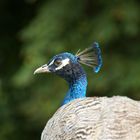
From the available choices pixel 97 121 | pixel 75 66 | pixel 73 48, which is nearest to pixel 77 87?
pixel 75 66

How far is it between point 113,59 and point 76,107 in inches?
146

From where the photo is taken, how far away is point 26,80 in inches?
282

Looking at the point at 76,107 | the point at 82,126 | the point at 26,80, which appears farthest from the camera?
the point at 26,80

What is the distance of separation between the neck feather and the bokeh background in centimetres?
200

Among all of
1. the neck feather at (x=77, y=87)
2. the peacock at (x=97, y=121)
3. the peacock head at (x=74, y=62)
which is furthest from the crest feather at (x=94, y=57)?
the peacock at (x=97, y=121)

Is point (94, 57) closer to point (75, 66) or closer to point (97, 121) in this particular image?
point (75, 66)

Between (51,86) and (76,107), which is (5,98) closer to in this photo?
(51,86)

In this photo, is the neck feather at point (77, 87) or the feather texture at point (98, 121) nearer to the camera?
the feather texture at point (98, 121)

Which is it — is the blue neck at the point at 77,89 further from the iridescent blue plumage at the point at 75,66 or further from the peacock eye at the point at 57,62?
the peacock eye at the point at 57,62

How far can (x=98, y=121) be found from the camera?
131 inches

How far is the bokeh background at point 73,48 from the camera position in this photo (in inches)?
278

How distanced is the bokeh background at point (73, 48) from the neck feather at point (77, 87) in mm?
2005

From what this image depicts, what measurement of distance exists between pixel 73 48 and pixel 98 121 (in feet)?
13.0

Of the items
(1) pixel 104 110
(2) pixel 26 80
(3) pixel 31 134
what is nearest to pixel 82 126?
(1) pixel 104 110
